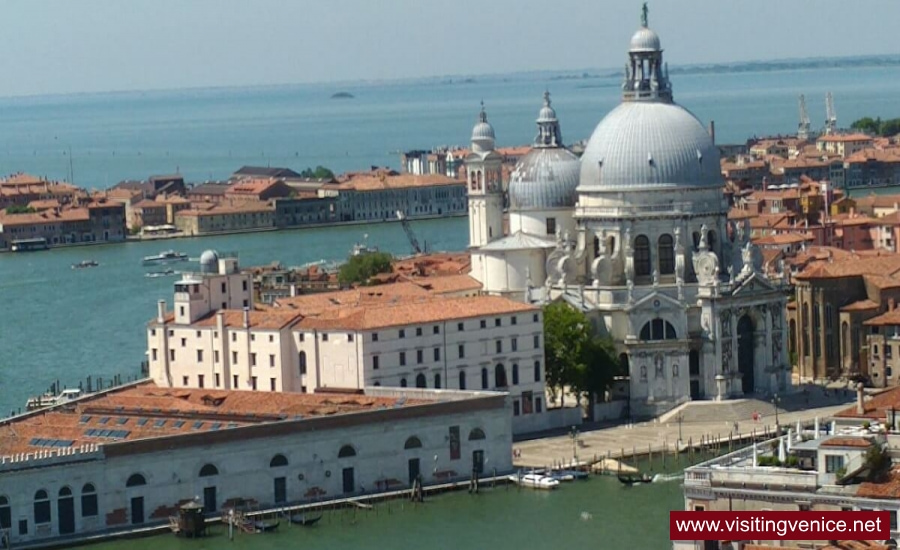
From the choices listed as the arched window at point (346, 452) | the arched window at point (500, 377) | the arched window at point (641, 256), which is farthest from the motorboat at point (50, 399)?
the arched window at point (641, 256)

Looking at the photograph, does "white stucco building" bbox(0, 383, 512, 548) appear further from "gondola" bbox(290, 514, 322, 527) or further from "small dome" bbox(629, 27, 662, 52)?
"small dome" bbox(629, 27, 662, 52)

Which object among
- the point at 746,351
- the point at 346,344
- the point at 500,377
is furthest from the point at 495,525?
the point at 746,351

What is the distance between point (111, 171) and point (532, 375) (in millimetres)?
112648

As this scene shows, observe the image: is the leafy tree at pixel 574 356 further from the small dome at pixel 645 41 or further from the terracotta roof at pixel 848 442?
the terracotta roof at pixel 848 442

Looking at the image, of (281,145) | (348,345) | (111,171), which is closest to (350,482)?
(348,345)

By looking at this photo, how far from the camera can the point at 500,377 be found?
140ft

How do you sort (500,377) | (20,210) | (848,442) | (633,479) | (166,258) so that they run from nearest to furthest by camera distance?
(848,442) < (633,479) < (500,377) < (166,258) < (20,210)

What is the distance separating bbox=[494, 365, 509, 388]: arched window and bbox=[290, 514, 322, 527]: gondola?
7729 mm

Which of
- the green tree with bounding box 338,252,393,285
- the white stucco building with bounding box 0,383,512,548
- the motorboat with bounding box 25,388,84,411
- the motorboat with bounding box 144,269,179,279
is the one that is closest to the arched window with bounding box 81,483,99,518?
the white stucco building with bounding box 0,383,512,548

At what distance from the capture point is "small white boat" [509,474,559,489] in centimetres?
3734

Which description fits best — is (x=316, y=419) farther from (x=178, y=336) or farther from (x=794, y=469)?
(x=794, y=469)

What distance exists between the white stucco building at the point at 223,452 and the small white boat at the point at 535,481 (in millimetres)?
455

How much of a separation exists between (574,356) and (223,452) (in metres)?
9.56

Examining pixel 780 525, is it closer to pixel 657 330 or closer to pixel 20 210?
pixel 657 330
